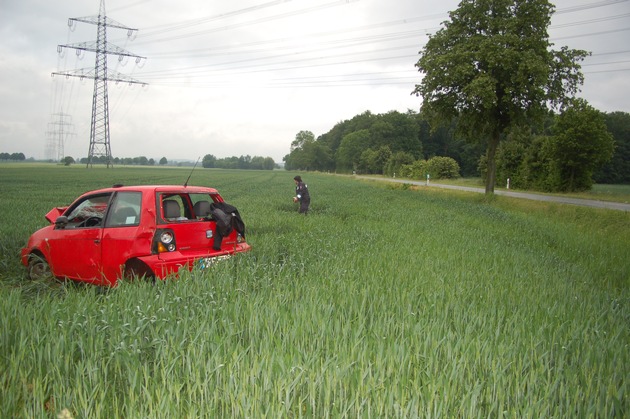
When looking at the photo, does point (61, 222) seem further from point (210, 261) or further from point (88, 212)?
point (210, 261)

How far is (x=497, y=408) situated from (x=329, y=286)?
99.5 inches

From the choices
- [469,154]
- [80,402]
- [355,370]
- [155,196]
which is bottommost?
[80,402]

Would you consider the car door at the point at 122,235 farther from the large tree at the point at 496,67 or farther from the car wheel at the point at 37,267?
the large tree at the point at 496,67

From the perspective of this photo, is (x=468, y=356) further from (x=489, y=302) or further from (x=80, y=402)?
(x=80, y=402)

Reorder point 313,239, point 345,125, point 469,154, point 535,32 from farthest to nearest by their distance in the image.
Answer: point 345,125 < point 469,154 < point 535,32 < point 313,239

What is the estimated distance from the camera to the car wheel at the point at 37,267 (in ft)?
21.4

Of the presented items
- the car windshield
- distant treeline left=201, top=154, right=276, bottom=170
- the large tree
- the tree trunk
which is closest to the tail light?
the car windshield

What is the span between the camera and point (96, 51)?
216ft

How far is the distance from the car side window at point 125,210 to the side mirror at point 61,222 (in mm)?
945

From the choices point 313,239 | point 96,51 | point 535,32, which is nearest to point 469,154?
point 535,32

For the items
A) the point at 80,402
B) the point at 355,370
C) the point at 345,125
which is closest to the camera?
the point at 80,402

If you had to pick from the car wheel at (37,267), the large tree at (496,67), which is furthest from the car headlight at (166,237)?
the large tree at (496,67)

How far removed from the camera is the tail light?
550 cm

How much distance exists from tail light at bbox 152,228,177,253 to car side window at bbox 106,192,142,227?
36 cm
